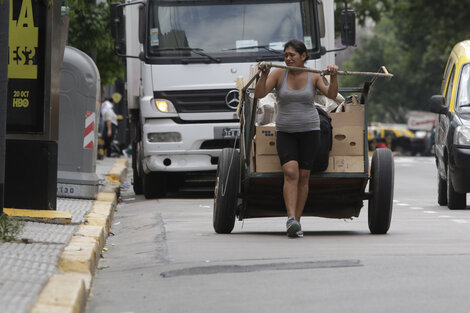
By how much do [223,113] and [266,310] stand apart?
10.9 m

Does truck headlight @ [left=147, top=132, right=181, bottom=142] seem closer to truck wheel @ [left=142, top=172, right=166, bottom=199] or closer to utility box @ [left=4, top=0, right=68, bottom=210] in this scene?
truck wheel @ [left=142, top=172, right=166, bottom=199]

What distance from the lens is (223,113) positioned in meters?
17.3

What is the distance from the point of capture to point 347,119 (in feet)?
35.5

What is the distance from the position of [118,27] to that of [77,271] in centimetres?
967

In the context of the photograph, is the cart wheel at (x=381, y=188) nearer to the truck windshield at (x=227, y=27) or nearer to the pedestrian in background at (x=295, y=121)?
the pedestrian in background at (x=295, y=121)

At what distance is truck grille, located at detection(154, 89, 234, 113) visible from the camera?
17.3 meters

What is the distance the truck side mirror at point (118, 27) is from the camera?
1706 centimetres

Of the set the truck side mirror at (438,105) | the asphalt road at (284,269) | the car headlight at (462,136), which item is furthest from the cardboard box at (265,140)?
the truck side mirror at (438,105)

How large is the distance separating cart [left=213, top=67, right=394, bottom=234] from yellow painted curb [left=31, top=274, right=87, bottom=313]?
3582 millimetres

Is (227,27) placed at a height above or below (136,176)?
above

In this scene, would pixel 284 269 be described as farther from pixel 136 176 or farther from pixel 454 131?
pixel 136 176

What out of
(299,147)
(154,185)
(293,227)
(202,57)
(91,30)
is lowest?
(293,227)

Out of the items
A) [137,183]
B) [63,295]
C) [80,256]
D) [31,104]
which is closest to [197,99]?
[137,183]

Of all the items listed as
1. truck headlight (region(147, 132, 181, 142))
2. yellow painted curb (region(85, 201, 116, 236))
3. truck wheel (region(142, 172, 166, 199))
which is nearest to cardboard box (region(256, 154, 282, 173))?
yellow painted curb (region(85, 201, 116, 236))
